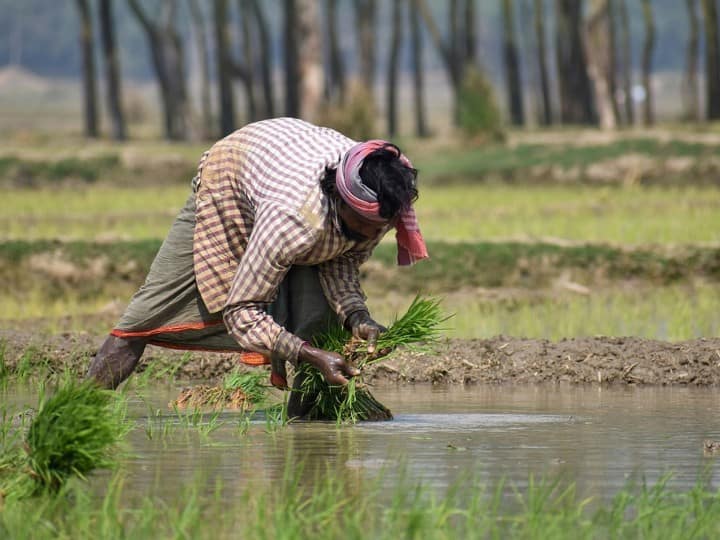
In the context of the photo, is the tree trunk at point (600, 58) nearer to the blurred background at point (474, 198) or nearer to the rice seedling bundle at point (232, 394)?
the blurred background at point (474, 198)

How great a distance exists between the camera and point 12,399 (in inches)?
277

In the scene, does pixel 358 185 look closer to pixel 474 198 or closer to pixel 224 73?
pixel 474 198

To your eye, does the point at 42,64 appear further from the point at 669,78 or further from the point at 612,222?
the point at 612,222

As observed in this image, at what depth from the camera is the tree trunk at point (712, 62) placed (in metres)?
32.3

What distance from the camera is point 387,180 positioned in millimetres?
5215

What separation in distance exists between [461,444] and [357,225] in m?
0.93

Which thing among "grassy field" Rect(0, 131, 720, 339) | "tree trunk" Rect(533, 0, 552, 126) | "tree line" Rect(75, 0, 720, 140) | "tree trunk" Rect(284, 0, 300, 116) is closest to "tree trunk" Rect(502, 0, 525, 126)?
"tree line" Rect(75, 0, 720, 140)

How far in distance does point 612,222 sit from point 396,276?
3286 millimetres

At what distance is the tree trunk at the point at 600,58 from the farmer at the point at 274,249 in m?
24.5

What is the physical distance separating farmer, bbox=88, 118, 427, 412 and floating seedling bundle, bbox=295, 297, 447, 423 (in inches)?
2.9

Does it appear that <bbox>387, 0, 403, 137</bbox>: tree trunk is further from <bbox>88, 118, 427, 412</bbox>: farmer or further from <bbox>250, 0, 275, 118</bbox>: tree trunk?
<bbox>88, 118, 427, 412</bbox>: farmer

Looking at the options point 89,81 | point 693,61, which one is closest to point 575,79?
point 693,61

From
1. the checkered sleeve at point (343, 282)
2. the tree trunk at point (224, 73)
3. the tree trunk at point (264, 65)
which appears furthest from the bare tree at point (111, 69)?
the checkered sleeve at point (343, 282)

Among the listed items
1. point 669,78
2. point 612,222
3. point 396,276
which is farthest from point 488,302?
point 669,78
